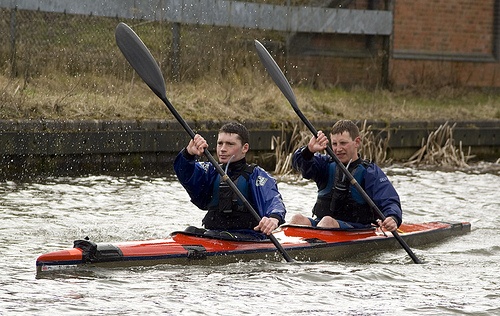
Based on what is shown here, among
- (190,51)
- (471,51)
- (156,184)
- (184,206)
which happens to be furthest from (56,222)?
(471,51)

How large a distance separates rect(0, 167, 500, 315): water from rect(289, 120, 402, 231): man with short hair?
1.34ft

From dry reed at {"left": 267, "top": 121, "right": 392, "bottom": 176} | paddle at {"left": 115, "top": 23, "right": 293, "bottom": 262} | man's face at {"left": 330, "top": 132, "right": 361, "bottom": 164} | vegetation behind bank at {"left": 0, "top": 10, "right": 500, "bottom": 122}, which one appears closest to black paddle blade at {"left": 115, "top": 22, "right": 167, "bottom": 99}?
paddle at {"left": 115, "top": 23, "right": 293, "bottom": 262}

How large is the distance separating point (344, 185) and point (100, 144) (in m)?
4.54

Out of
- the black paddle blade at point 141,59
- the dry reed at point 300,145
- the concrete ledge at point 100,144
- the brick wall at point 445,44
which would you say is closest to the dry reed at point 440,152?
the dry reed at point 300,145

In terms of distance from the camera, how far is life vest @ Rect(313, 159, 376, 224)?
911 cm

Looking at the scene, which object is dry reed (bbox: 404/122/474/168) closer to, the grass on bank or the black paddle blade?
the grass on bank

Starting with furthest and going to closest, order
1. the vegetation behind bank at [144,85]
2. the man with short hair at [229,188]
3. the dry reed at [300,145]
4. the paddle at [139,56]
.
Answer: the dry reed at [300,145] → the vegetation behind bank at [144,85] → the paddle at [139,56] → the man with short hair at [229,188]

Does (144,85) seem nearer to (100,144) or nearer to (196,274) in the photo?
(100,144)

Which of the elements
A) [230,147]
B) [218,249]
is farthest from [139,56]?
[218,249]

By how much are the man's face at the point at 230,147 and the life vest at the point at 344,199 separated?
1.09 metres

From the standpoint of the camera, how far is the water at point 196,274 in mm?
6855

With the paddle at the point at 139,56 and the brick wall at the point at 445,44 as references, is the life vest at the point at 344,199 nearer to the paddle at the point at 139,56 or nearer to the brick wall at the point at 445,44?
the paddle at the point at 139,56

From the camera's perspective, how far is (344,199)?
9.15 m

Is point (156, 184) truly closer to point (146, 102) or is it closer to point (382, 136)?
point (146, 102)
